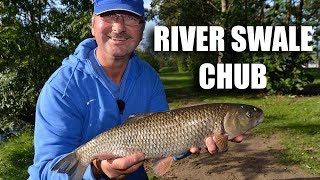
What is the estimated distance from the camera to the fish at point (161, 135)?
10.6 ft

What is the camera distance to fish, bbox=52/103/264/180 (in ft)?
10.6

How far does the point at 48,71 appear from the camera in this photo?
13.4 m

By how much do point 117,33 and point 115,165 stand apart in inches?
44.4

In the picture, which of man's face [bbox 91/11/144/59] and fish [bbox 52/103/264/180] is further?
man's face [bbox 91/11/144/59]

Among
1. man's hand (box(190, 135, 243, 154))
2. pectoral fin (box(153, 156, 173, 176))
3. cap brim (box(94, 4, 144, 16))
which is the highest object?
cap brim (box(94, 4, 144, 16))

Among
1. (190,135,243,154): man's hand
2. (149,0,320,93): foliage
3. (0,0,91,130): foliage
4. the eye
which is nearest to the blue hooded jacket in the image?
(190,135,243,154): man's hand

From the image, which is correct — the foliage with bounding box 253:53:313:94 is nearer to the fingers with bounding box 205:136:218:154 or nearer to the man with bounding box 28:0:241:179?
the fingers with bounding box 205:136:218:154

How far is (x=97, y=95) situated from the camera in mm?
3510

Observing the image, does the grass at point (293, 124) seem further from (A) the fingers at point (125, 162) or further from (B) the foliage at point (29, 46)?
(B) the foliage at point (29, 46)

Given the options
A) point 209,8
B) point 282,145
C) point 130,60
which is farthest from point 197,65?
point 130,60

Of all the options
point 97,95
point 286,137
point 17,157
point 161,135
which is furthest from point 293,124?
point 97,95

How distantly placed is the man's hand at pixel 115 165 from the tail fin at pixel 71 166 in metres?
0.12

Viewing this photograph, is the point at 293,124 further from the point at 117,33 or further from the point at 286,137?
the point at 117,33

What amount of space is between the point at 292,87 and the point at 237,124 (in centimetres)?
1792
